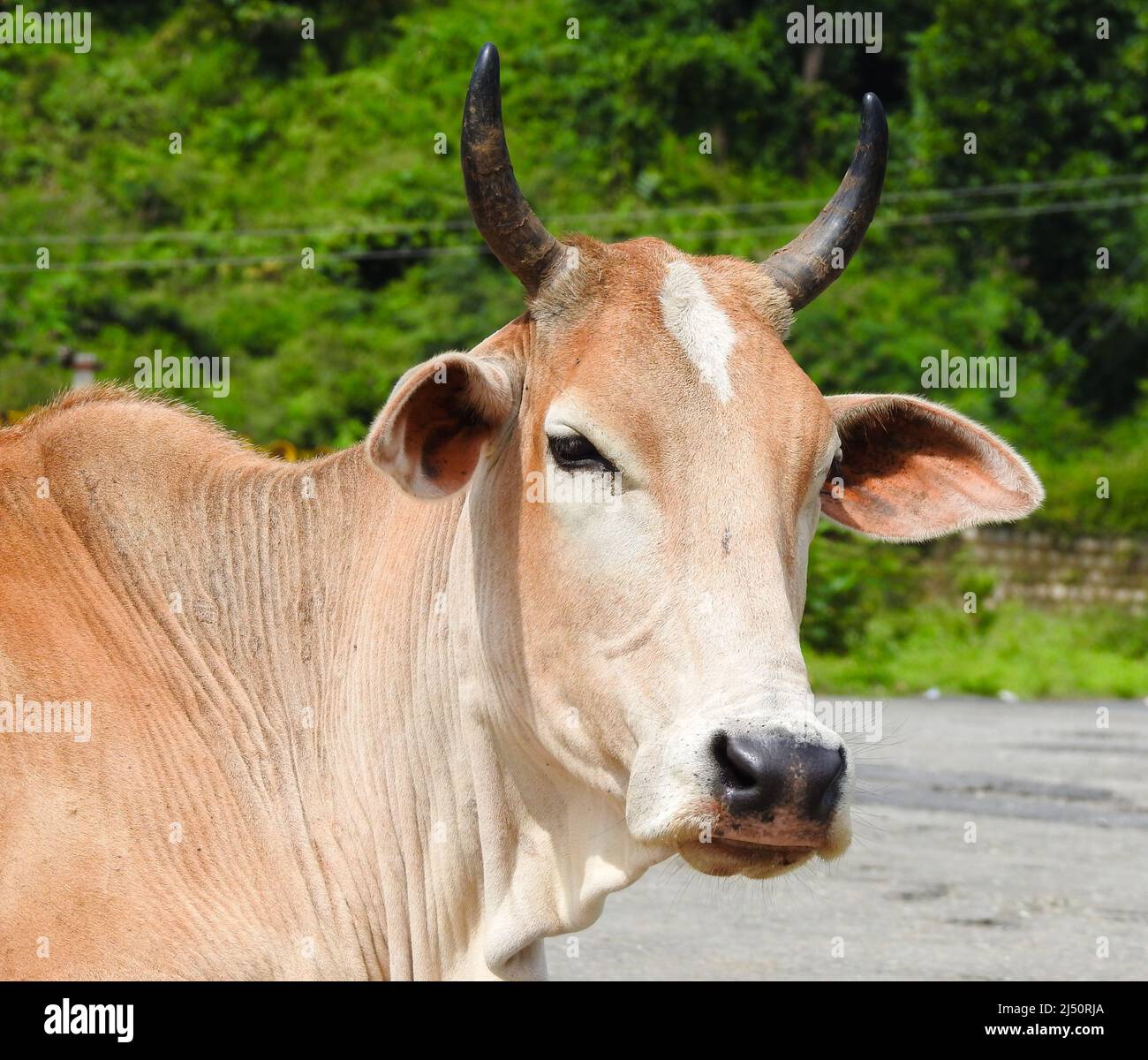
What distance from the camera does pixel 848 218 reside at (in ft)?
14.3

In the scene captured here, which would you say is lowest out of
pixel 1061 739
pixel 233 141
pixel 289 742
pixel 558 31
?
pixel 1061 739

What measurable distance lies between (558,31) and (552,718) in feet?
106

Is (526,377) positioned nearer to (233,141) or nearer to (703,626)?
(703,626)

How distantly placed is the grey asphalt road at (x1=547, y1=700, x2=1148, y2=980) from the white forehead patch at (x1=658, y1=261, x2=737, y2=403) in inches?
44.6

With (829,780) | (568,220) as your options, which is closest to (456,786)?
(829,780)

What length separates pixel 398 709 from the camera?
421cm

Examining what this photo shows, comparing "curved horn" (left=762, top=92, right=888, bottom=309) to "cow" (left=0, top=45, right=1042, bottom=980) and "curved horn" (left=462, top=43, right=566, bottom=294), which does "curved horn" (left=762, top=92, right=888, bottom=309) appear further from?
"curved horn" (left=462, top=43, right=566, bottom=294)

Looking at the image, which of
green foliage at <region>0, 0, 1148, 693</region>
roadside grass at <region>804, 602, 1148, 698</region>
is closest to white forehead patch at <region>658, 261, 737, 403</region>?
roadside grass at <region>804, 602, 1148, 698</region>

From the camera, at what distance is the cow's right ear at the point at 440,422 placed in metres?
3.67

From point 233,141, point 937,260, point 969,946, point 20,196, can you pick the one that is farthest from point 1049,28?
point 969,946

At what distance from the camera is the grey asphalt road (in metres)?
6.75

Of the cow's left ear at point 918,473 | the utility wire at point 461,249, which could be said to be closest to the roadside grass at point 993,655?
the utility wire at point 461,249

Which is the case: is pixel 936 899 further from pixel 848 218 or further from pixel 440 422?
pixel 440 422

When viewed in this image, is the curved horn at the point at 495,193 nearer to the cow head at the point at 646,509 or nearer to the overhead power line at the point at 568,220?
the cow head at the point at 646,509
